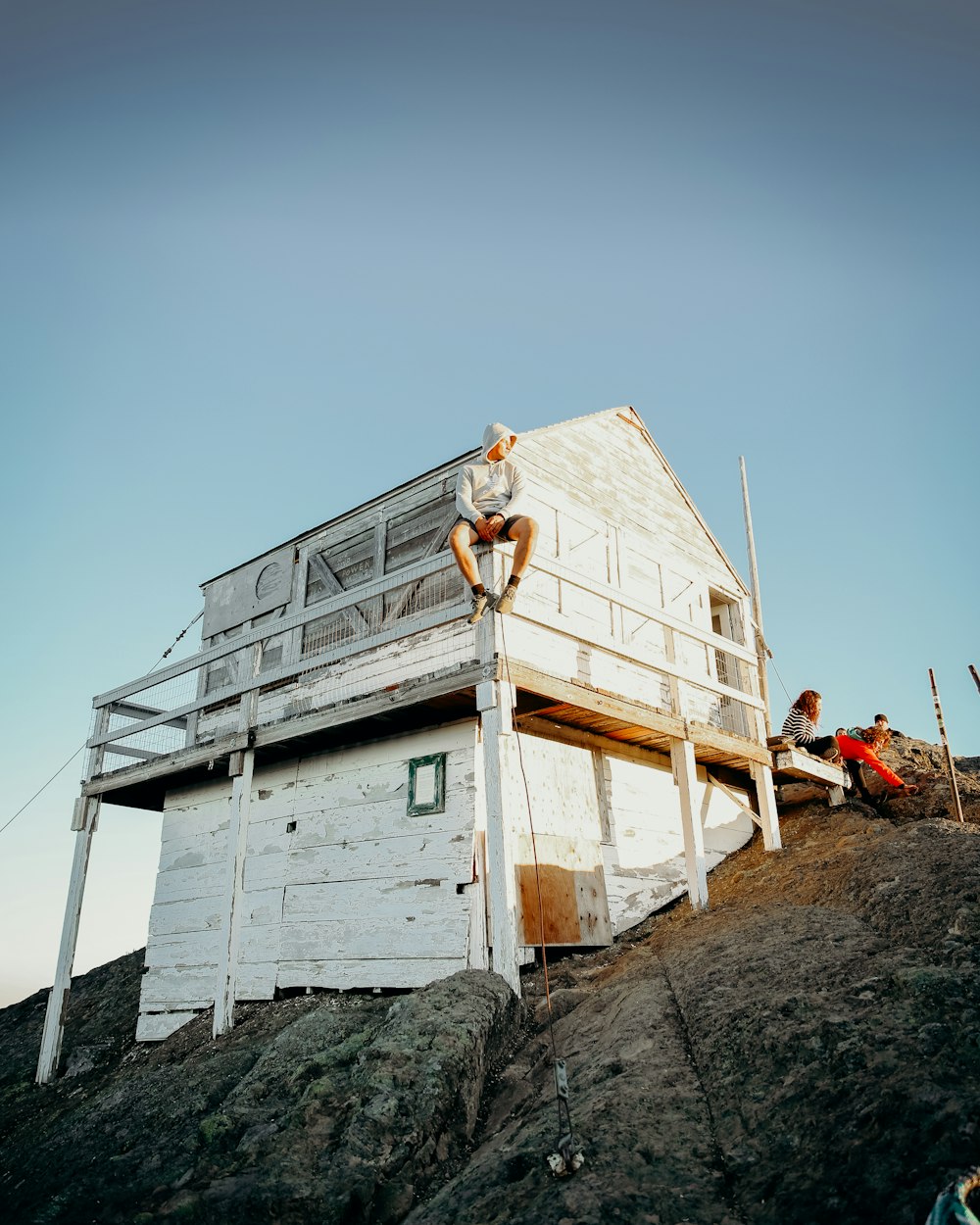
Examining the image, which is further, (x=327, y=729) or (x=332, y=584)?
(x=332, y=584)

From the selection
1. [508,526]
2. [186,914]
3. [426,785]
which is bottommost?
[186,914]

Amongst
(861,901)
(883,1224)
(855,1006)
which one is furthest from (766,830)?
(883,1224)

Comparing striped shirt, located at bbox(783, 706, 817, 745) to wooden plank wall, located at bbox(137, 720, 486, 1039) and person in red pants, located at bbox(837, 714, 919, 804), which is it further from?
wooden plank wall, located at bbox(137, 720, 486, 1039)

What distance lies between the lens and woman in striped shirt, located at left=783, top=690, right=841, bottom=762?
1323cm

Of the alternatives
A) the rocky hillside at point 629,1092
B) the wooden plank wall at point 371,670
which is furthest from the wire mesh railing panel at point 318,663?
the rocky hillside at point 629,1092

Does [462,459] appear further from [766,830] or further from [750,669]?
[766,830]

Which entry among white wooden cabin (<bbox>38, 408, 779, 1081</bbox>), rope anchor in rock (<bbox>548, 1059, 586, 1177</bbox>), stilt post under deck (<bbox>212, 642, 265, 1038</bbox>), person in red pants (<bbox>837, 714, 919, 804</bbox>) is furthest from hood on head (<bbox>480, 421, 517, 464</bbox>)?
person in red pants (<bbox>837, 714, 919, 804</bbox>)

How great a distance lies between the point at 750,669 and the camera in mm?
13750

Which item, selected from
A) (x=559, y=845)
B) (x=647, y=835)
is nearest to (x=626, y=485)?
(x=647, y=835)

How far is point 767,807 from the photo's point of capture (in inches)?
495

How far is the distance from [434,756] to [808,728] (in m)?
6.19

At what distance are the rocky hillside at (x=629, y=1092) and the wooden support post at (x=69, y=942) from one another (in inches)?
86.1

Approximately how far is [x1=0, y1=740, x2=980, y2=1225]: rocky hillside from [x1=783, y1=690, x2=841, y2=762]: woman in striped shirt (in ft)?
11.3

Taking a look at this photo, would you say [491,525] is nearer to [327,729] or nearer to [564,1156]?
[327,729]
